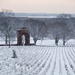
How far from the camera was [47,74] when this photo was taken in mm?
15672

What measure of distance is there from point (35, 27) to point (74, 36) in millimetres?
12929

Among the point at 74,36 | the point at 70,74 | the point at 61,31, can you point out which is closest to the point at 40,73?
the point at 70,74

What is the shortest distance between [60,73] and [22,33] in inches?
1381

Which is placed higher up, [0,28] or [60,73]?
[0,28]

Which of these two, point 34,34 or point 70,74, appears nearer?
point 70,74

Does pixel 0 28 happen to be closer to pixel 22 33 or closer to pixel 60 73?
pixel 22 33

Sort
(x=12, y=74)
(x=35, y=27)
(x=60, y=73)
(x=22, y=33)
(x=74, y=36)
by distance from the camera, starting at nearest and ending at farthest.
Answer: (x=12, y=74)
(x=60, y=73)
(x=22, y=33)
(x=35, y=27)
(x=74, y=36)

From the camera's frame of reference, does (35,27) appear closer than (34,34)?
No

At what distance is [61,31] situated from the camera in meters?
66.1

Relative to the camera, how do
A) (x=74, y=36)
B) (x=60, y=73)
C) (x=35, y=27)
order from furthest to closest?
(x=74, y=36), (x=35, y=27), (x=60, y=73)

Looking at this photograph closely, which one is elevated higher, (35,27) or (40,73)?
(35,27)

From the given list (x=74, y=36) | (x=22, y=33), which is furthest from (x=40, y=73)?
(x=74, y=36)

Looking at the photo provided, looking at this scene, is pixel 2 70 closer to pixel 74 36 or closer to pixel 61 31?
pixel 61 31

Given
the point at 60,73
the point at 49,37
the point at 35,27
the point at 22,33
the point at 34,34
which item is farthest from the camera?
the point at 49,37
